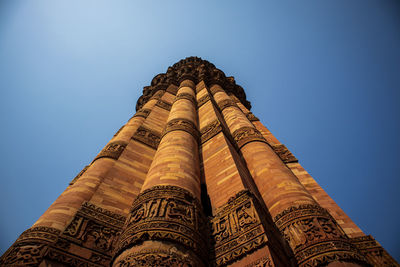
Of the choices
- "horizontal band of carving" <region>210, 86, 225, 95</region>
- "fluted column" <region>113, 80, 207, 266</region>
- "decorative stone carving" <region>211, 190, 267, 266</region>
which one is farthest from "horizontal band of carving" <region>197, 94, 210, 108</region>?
"decorative stone carving" <region>211, 190, 267, 266</region>

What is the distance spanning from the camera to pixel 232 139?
7.87 m

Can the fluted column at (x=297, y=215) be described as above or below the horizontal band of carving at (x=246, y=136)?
below

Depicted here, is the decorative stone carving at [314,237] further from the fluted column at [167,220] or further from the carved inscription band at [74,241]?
the carved inscription band at [74,241]

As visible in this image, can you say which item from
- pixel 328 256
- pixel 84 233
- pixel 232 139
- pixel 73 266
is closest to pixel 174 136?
pixel 232 139

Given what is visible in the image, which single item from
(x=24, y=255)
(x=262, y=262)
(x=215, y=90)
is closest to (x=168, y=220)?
(x=262, y=262)

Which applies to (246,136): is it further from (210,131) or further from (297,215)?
(297,215)

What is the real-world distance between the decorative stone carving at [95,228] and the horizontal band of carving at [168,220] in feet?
1.90

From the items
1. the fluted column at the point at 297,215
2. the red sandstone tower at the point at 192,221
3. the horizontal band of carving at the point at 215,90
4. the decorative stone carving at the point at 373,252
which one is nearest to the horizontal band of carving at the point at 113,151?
the red sandstone tower at the point at 192,221

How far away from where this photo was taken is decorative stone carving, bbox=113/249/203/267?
279 centimetres

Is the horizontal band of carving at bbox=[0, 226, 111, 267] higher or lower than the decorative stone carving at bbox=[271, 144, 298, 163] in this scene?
lower

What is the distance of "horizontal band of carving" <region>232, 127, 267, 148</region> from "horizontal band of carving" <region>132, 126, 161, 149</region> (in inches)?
104

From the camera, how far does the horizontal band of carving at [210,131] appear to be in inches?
304

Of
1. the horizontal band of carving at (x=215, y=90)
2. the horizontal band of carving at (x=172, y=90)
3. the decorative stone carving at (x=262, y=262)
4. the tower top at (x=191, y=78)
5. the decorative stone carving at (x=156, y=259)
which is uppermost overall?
the tower top at (x=191, y=78)

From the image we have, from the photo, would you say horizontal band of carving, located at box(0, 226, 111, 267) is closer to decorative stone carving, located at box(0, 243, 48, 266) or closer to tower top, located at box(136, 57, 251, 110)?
decorative stone carving, located at box(0, 243, 48, 266)
